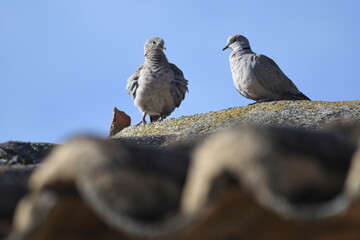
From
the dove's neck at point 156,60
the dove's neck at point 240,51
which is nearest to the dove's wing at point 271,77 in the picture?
the dove's neck at point 240,51

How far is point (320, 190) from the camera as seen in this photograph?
3.85ft

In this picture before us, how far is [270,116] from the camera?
864 cm

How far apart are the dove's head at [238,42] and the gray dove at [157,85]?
4.62 feet

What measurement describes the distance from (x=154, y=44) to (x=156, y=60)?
755mm

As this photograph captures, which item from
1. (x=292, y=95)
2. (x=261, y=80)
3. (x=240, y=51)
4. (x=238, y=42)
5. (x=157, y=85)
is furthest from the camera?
(x=238, y=42)

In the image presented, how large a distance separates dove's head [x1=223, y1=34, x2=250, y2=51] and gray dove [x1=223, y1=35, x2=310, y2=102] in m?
0.84

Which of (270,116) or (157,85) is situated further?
(157,85)

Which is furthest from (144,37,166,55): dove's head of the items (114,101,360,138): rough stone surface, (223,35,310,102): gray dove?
(114,101,360,138): rough stone surface

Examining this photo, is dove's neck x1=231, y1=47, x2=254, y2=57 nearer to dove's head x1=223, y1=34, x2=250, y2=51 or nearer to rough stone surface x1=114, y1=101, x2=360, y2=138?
dove's head x1=223, y1=34, x2=250, y2=51

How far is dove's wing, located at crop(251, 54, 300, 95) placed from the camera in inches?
506

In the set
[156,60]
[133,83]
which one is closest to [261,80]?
[156,60]

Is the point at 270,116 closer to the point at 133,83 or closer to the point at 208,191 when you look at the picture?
the point at 133,83

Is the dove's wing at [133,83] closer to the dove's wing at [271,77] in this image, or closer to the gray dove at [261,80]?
the gray dove at [261,80]

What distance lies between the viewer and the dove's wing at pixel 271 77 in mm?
12859
